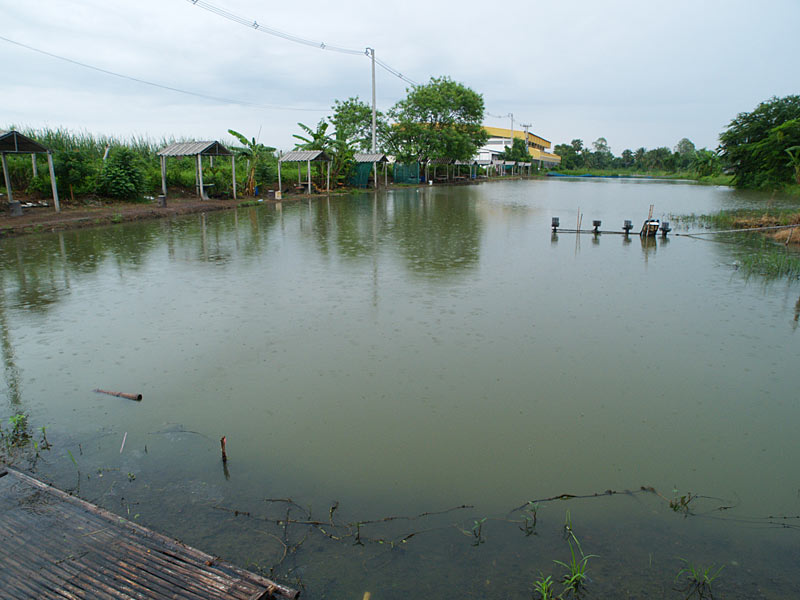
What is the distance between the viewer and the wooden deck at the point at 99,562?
2217mm

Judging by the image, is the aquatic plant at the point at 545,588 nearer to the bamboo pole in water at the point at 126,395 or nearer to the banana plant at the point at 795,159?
the bamboo pole in water at the point at 126,395

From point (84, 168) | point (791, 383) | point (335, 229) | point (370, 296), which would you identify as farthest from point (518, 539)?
point (84, 168)

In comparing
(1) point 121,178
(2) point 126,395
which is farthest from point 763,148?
(2) point 126,395

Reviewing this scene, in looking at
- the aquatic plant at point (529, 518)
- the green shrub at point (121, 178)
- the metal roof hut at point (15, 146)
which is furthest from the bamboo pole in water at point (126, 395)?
the green shrub at point (121, 178)

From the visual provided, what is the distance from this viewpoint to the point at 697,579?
2.46m

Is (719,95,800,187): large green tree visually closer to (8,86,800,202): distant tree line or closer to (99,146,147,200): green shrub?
(8,86,800,202): distant tree line

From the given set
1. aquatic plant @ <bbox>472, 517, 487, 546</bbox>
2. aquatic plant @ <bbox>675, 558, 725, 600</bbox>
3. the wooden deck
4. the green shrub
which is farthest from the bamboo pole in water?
the green shrub

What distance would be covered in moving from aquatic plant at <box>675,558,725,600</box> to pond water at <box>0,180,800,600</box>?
4cm

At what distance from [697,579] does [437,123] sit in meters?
38.8

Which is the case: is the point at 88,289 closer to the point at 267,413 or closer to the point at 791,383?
the point at 267,413

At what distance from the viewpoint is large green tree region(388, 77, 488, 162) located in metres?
35.2

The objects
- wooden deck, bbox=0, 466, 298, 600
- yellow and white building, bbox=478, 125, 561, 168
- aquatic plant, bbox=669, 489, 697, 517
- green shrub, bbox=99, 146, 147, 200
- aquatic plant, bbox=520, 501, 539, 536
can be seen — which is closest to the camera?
wooden deck, bbox=0, 466, 298, 600

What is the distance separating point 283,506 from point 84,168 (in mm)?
15124

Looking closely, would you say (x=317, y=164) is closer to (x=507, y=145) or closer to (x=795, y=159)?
(x=795, y=159)
